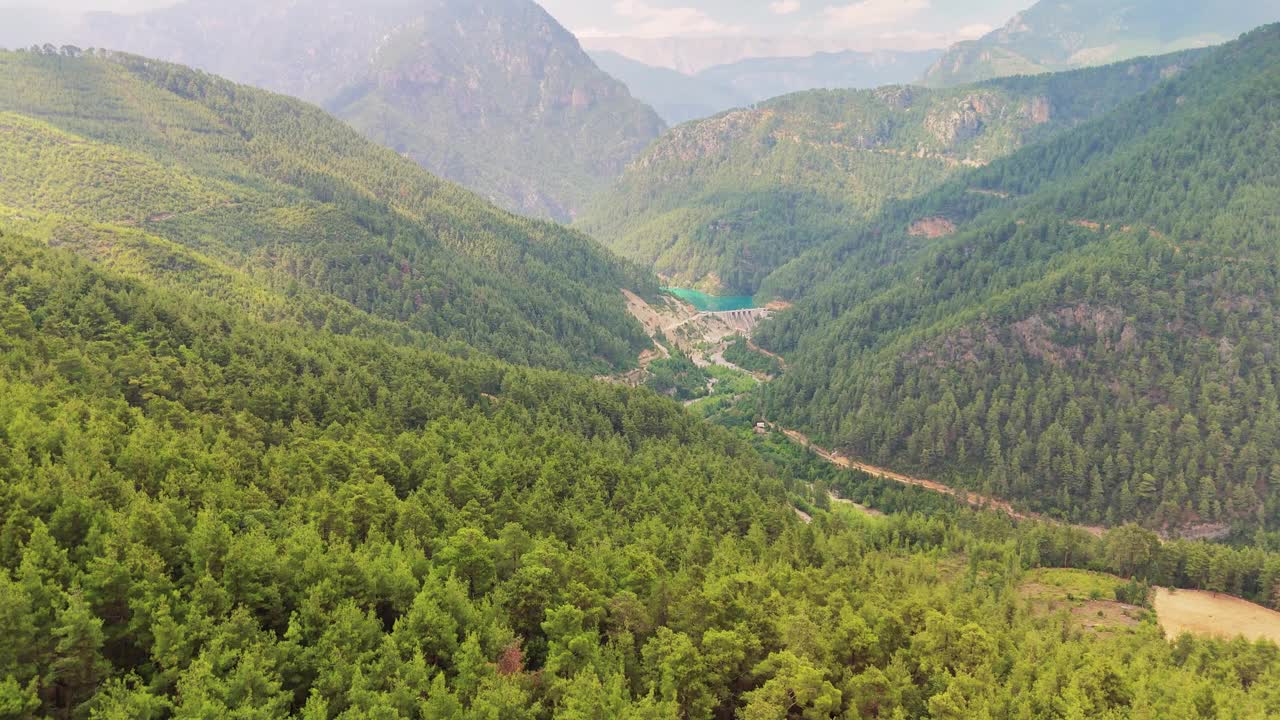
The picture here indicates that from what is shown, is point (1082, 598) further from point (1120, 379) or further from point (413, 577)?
point (1120, 379)

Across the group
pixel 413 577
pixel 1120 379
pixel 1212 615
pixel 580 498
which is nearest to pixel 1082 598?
pixel 1212 615

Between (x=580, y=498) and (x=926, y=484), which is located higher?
(x=580, y=498)

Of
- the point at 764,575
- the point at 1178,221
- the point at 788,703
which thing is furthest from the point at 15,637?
the point at 1178,221

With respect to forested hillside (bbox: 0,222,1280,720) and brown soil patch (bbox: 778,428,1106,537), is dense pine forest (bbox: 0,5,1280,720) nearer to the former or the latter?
forested hillside (bbox: 0,222,1280,720)

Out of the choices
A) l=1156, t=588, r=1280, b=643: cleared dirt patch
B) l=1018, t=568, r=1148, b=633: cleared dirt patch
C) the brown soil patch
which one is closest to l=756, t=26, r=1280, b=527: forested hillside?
the brown soil patch

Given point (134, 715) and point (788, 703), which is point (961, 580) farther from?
point (134, 715)

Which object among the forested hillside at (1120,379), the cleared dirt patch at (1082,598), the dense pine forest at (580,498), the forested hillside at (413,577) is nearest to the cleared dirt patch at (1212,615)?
the dense pine forest at (580,498)
